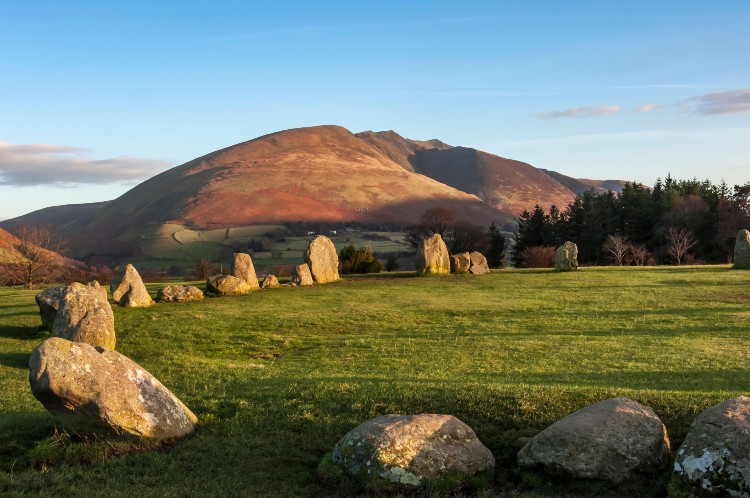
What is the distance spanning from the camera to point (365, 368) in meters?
17.3

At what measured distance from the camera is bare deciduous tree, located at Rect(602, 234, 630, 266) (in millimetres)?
71094

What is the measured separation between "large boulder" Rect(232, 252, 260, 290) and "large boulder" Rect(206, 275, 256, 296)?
99cm

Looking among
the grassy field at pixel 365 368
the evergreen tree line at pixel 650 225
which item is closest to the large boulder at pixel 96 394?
the grassy field at pixel 365 368

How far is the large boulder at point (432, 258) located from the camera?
42812 mm

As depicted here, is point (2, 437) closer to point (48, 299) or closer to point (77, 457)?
point (77, 457)

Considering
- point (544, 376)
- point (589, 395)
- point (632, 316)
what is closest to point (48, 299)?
point (544, 376)

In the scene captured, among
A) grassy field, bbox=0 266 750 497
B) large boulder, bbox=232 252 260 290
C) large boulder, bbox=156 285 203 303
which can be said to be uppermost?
large boulder, bbox=232 252 260 290

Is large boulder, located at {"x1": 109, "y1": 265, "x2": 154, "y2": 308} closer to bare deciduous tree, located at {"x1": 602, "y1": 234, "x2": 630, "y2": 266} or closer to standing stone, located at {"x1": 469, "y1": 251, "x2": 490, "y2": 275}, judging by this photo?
standing stone, located at {"x1": 469, "y1": 251, "x2": 490, "y2": 275}

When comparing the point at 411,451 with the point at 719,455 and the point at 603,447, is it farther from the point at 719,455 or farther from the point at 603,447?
the point at 719,455

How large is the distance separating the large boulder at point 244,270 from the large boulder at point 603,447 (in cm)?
2860

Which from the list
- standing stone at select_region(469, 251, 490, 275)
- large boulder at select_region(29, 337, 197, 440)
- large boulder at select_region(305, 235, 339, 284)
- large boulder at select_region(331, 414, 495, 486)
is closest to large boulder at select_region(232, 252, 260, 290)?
large boulder at select_region(305, 235, 339, 284)

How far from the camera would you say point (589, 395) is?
39.7ft

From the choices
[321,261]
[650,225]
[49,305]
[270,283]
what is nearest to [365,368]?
[49,305]

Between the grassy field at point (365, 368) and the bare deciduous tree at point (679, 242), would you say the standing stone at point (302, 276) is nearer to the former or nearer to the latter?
the grassy field at point (365, 368)
